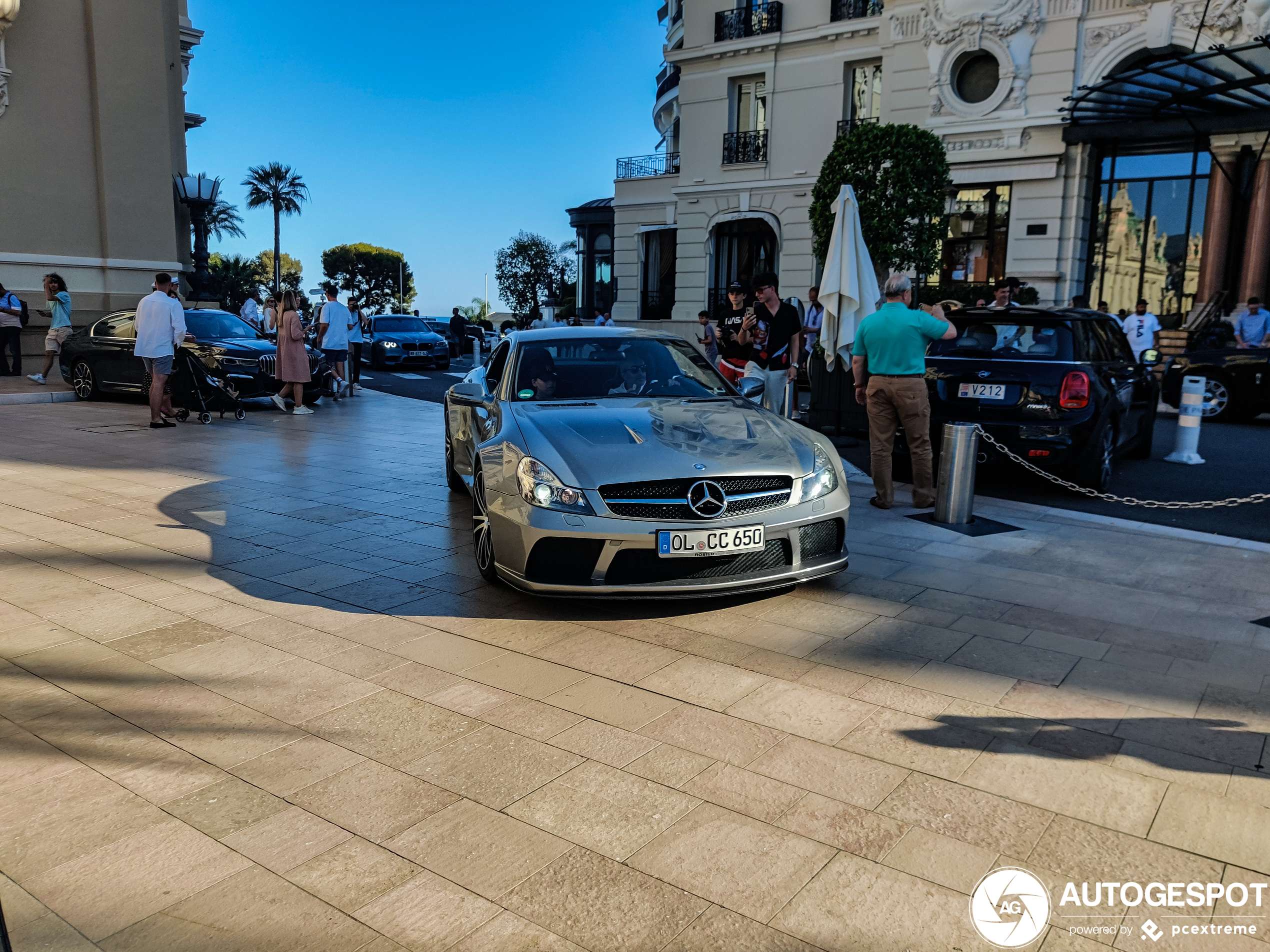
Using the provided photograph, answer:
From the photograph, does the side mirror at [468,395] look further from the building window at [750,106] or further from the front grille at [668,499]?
the building window at [750,106]

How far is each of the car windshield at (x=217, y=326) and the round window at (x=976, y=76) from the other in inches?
658

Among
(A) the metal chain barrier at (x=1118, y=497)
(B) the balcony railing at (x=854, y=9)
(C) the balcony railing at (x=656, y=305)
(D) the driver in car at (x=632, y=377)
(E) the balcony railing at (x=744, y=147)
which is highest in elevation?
(B) the balcony railing at (x=854, y=9)

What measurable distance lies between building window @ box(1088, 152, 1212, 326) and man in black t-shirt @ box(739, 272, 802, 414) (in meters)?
15.5

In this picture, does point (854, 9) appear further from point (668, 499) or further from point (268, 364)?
point (668, 499)

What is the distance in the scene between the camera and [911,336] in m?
7.27

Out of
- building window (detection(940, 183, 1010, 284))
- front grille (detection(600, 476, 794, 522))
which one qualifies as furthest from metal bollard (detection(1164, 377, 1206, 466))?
building window (detection(940, 183, 1010, 284))

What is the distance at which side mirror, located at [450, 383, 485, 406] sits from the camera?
6383mm

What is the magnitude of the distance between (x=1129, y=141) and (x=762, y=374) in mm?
16422

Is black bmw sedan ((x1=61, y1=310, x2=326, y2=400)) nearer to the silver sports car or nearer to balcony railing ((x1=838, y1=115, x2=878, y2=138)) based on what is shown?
the silver sports car

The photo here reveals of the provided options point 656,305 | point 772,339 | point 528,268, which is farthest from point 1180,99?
point 528,268

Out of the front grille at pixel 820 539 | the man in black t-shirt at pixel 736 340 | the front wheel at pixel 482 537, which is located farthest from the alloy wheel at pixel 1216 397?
the front wheel at pixel 482 537

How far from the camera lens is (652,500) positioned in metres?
4.57

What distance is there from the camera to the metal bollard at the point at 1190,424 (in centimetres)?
1030

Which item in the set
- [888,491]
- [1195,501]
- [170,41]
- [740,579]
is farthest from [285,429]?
[170,41]
